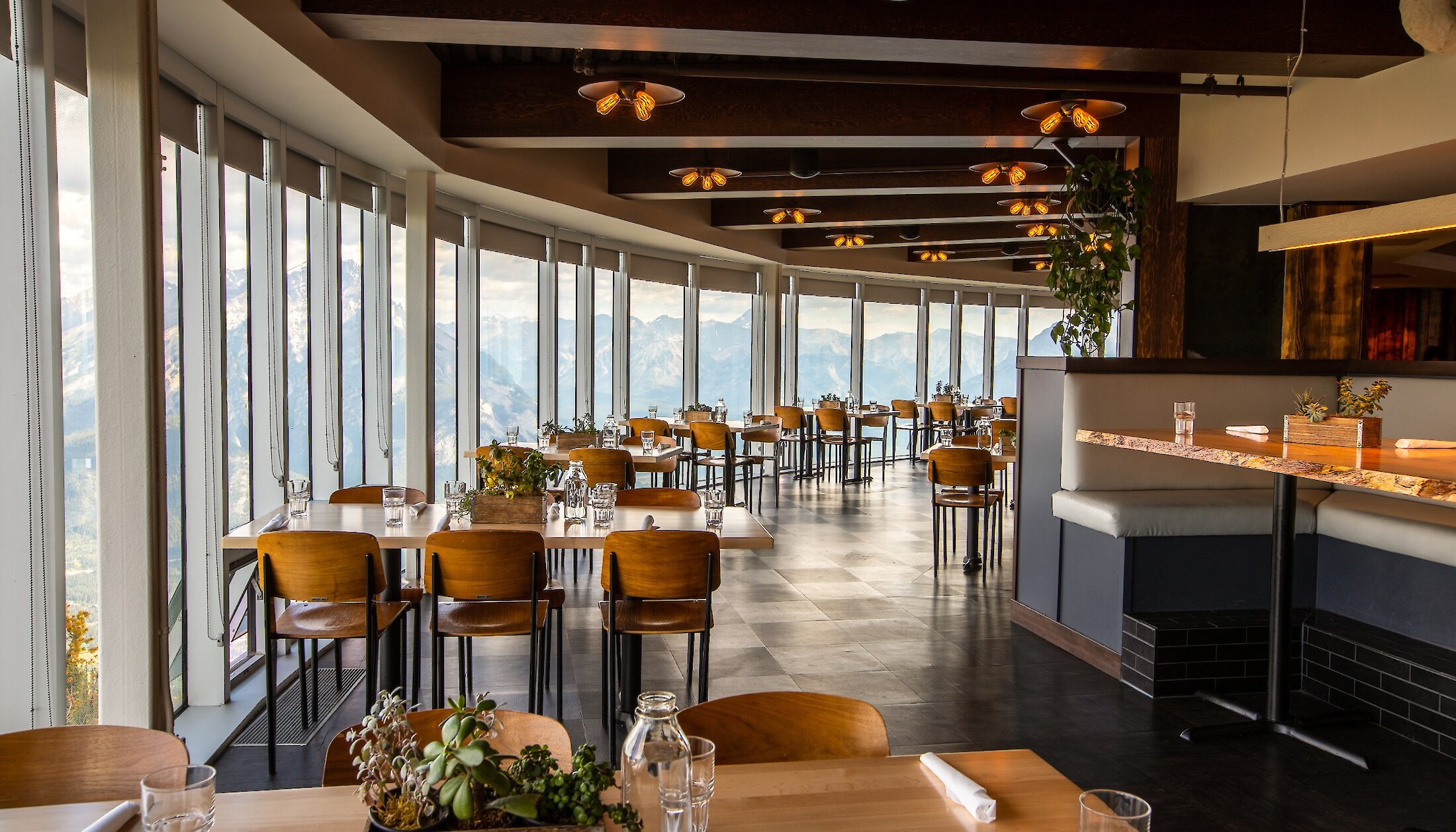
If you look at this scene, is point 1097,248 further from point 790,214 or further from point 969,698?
point 969,698

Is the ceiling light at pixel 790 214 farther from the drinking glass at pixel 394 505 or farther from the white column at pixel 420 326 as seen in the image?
the drinking glass at pixel 394 505

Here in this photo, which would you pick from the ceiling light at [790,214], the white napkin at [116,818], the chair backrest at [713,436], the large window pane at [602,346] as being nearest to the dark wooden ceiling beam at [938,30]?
the white napkin at [116,818]

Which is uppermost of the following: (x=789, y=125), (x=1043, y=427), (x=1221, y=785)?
(x=789, y=125)


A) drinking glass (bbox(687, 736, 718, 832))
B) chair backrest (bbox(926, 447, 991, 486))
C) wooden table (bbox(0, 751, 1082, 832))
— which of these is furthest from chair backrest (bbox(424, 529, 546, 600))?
chair backrest (bbox(926, 447, 991, 486))

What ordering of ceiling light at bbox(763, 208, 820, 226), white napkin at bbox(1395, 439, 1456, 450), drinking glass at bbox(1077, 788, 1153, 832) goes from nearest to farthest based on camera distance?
1. drinking glass at bbox(1077, 788, 1153, 832)
2. white napkin at bbox(1395, 439, 1456, 450)
3. ceiling light at bbox(763, 208, 820, 226)

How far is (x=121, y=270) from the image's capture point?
10.0 feet

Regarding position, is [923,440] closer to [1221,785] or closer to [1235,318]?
[1235,318]

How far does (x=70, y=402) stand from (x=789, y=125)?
4467mm

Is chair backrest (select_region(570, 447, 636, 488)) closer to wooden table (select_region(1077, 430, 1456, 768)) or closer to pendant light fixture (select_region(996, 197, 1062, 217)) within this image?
wooden table (select_region(1077, 430, 1456, 768))

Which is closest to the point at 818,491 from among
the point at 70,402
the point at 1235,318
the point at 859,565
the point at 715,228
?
the point at 715,228

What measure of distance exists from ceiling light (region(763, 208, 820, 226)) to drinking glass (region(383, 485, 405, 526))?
5.61 metres

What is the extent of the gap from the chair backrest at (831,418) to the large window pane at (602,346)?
2.40m

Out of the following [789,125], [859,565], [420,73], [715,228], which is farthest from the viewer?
[715,228]

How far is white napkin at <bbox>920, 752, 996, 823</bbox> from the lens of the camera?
156cm
